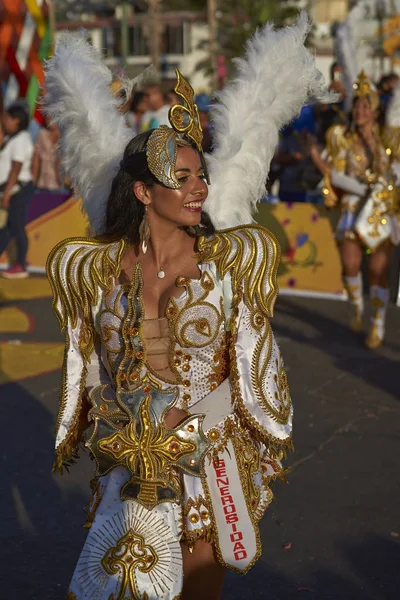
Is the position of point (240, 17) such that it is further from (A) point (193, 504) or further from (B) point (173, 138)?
(A) point (193, 504)

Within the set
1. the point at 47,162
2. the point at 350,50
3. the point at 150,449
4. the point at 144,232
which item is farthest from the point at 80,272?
the point at 47,162

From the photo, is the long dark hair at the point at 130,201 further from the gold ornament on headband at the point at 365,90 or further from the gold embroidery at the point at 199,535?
the gold ornament on headband at the point at 365,90

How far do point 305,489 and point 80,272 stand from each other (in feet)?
8.16

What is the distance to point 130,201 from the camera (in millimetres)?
3217

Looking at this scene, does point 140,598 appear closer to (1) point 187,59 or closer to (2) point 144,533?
(2) point 144,533

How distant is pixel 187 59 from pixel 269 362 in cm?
4608

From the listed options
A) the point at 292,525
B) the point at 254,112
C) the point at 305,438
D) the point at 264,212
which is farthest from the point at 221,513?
the point at 264,212

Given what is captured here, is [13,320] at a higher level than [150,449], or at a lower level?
lower

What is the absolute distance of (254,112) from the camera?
358 cm

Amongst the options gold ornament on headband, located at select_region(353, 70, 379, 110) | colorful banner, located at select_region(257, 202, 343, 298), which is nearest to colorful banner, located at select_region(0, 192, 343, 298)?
colorful banner, located at select_region(257, 202, 343, 298)

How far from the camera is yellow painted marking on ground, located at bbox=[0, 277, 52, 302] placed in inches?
423

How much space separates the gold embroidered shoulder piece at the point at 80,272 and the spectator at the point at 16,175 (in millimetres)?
8079

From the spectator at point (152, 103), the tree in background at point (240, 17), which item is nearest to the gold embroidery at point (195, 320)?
the spectator at point (152, 103)

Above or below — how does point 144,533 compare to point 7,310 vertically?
above
